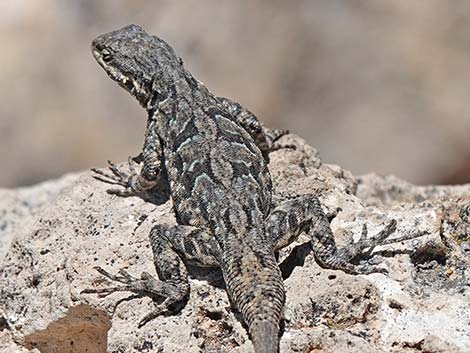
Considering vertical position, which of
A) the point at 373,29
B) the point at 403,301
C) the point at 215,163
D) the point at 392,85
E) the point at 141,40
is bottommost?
the point at 403,301

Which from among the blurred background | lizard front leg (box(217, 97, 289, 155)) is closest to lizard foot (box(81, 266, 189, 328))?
lizard front leg (box(217, 97, 289, 155))

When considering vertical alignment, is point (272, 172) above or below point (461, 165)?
below

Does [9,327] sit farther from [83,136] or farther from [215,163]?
[83,136]

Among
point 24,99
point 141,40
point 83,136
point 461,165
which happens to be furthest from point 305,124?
point 141,40

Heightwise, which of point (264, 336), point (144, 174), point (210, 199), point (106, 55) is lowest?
point (264, 336)

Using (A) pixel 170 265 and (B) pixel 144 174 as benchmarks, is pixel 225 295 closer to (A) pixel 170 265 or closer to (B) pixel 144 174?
(A) pixel 170 265

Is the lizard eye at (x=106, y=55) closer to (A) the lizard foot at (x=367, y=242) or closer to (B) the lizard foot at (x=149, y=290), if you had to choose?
(B) the lizard foot at (x=149, y=290)

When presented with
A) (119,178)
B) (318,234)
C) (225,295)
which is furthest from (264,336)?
(119,178)
